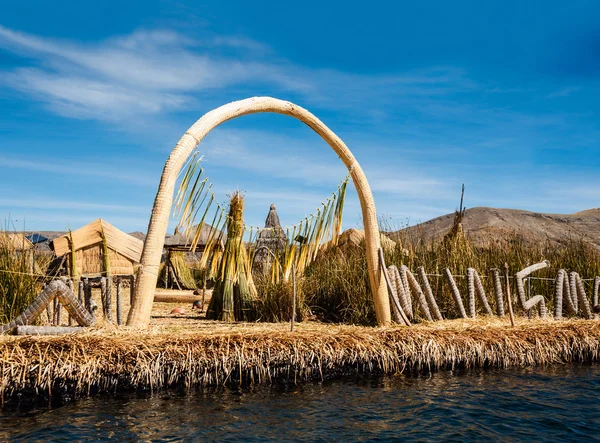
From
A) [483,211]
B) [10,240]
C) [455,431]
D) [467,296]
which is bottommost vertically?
[455,431]

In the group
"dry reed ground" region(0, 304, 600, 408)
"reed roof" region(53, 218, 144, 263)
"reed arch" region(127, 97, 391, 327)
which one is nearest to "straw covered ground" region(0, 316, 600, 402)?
"dry reed ground" region(0, 304, 600, 408)

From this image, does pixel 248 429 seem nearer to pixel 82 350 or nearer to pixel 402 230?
pixel 82 350

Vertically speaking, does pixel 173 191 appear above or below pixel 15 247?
above

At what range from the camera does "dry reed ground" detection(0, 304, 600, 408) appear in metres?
5.82

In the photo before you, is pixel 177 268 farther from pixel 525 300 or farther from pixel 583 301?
pixel 583 301

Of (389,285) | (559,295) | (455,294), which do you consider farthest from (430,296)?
(559,295)

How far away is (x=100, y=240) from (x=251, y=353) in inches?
280

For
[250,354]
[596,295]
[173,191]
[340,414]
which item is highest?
[173,191]

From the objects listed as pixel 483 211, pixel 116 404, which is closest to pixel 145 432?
pixel 116 404

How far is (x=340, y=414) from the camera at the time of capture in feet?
19.2

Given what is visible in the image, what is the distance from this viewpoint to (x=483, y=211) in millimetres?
32906

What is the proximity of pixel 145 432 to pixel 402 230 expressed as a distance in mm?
6558

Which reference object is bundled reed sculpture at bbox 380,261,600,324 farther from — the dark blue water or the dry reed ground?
the dark blue water

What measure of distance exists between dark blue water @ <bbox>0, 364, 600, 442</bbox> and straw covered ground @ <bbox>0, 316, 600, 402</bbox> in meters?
0.21
